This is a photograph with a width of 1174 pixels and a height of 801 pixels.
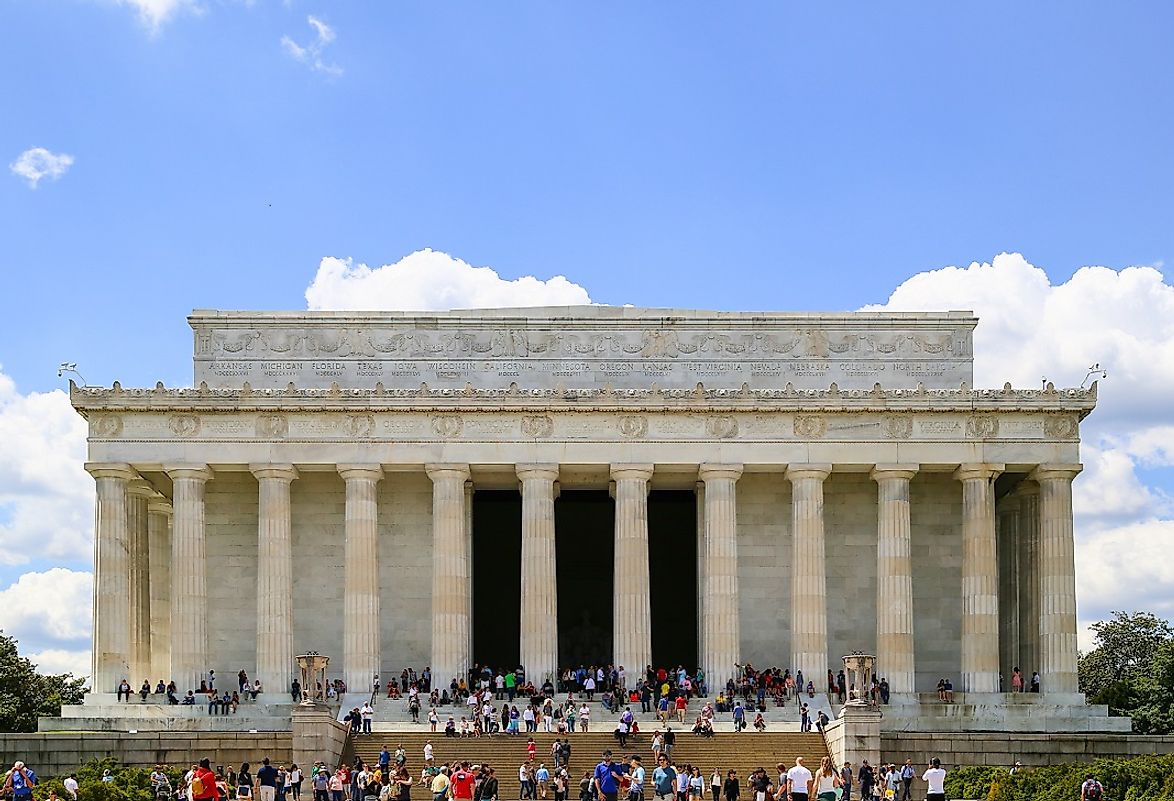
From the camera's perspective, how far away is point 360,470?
7088 centimetres

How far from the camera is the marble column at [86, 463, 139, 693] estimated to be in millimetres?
70188

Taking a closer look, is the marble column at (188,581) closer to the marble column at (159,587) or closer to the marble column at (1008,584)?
the marble column at (159,587)

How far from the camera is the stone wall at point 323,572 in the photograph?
74250 millimetres

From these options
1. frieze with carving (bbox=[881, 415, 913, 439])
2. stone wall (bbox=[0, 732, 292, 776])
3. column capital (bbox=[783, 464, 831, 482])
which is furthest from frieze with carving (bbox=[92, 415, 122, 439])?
frieze with carving (bbox=[881, 415, 913, 439])

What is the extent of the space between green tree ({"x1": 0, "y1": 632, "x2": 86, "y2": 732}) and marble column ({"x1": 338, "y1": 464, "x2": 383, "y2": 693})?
17.2m

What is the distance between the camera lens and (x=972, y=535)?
2815 inches

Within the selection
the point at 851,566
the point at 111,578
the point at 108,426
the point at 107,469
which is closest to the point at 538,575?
the point at 851,566

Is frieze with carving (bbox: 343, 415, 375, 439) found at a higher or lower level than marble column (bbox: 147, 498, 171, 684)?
higher

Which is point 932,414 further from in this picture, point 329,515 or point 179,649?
point 179,649

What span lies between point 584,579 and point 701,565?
13257mm

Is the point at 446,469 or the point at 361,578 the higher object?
the point at 446,469

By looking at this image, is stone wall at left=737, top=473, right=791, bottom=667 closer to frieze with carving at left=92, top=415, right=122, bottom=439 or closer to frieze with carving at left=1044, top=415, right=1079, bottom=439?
frieze with carving at left=1044, top=415, right=1079, bottom=439

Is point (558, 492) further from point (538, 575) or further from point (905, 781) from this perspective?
point (905, 781)

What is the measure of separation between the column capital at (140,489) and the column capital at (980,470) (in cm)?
3209
